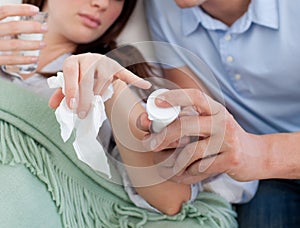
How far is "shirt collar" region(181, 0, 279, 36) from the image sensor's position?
43.8 inches

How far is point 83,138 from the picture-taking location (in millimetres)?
941

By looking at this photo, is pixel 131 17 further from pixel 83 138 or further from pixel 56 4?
pixel 83 138

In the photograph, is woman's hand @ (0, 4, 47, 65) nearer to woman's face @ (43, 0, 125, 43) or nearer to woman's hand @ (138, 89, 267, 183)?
woman's face @ (43, 0, 125, 43)

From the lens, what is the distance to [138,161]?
3.40 feet

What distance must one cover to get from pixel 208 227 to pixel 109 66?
373 mm

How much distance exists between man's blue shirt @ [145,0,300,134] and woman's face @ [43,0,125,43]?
0.35 feet

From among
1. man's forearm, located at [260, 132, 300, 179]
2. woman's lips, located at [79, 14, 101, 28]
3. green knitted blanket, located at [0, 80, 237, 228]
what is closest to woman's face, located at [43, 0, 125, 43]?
woman's lips, located at [79, 14, 101, 28]

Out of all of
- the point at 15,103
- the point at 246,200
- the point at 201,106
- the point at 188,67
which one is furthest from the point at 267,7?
the point at 15,103

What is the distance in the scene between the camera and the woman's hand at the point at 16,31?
113 cm

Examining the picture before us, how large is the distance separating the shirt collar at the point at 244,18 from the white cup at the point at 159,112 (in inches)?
13.0

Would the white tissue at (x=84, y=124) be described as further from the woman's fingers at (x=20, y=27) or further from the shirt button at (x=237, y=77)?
the shirt button at (x=237, y=77)

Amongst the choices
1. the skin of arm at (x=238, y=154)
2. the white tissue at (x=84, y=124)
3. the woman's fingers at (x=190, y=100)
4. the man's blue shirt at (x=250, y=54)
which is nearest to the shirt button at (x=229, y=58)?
the man's blue shirt at (x=250, y=54)

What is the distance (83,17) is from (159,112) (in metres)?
0.49

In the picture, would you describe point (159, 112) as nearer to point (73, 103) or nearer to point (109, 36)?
point (73, 103)
